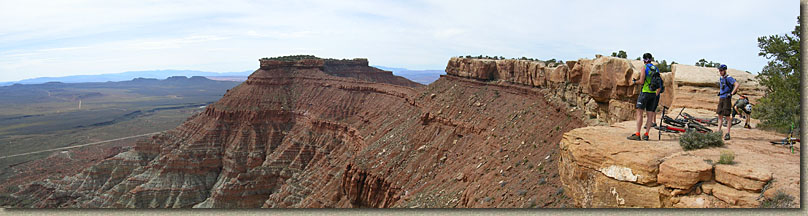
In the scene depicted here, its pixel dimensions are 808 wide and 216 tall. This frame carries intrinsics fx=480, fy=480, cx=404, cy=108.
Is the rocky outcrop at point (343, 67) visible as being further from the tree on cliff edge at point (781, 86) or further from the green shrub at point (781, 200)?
the green shrub at point (781, 200)

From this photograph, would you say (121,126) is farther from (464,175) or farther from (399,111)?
(464,175)

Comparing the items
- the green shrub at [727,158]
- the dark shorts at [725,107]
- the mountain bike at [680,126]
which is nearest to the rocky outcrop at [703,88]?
the mountain bike at [680,126]

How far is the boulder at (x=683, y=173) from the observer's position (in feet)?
26.8

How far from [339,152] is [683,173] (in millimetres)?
43842

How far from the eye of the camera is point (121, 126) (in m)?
120

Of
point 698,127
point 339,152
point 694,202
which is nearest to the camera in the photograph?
point 694,202

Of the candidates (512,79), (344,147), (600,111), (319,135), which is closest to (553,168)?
(600,111)

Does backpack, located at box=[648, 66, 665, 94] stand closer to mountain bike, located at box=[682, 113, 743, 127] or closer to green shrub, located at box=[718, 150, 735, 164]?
mountain bike, located at box=[682, 113, 743, 127]

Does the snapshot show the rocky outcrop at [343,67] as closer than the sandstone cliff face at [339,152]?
No

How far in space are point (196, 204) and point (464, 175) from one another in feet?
128

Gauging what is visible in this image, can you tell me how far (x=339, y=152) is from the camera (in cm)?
5038

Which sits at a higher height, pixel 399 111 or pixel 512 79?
pixel 512 79

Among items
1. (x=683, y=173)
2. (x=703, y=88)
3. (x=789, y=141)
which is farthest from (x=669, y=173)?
(x=703, y=88)

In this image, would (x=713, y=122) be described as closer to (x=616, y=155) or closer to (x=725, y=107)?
(x=725, y=107)
